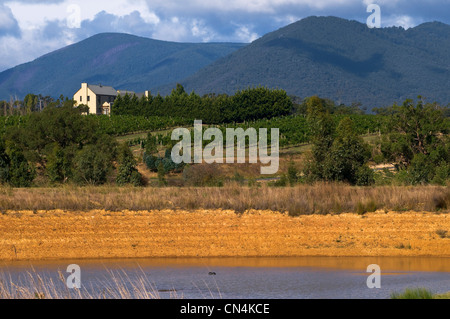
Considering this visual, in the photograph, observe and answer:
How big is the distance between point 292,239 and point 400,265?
11.5 ft

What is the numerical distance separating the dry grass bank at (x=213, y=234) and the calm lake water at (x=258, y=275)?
0.61 meters

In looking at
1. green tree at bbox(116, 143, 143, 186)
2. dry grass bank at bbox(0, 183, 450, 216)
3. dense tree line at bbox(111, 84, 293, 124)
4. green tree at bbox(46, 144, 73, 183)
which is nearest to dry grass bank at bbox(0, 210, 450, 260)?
dry grass bank at bbox(0, 183, 450, 216)

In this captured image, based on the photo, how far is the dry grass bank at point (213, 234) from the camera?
19016mm

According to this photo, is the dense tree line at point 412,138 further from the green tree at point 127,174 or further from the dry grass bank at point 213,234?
the dry grass bank at point 213,234

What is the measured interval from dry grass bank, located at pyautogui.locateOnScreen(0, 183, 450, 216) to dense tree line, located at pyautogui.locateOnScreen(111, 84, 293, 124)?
243 feet

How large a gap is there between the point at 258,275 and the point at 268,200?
6234 millimetres

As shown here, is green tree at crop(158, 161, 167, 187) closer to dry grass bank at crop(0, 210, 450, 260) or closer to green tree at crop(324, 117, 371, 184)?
green tree at crop(324, 117, 371, 184)

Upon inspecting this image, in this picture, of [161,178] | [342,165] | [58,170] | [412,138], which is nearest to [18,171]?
[58,170]

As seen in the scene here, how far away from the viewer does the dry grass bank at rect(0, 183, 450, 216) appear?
21.5 m

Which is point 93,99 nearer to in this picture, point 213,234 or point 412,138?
point 412,138

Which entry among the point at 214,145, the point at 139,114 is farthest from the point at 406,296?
the point at 139,114

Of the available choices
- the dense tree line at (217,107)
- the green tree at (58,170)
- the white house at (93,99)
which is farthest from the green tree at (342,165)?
the white house at (93,99)

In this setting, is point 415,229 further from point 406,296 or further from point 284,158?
point 284,158

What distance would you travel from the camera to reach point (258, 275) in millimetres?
15867
